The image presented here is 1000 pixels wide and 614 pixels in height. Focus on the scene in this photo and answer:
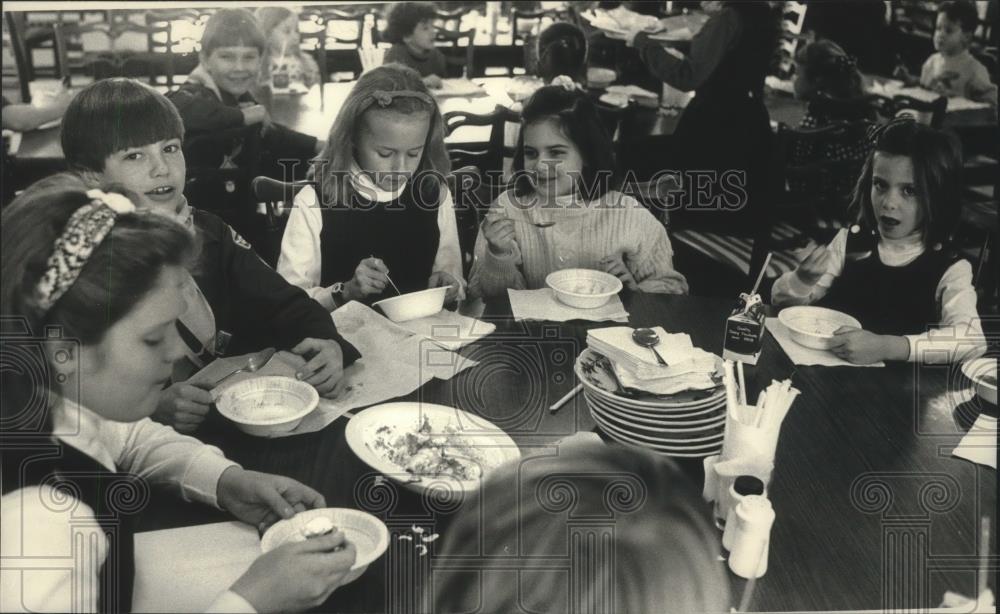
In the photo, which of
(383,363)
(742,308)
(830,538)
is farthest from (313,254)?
(830,538)

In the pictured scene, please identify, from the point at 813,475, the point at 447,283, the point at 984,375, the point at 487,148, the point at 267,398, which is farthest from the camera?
the point at 487,148

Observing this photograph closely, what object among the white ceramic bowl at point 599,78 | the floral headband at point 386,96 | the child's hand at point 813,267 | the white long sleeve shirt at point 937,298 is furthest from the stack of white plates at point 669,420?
the white ceramic bowl at point 599,78

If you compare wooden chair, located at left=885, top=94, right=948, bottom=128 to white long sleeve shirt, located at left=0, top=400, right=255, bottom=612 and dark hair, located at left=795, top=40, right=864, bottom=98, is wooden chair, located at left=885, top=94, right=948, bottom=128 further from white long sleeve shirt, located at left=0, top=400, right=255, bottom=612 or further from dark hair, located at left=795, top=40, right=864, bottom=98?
white long sleeve shirt, located at left=0, top=400, right=255, bottom=612

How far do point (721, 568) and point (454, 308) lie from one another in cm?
97

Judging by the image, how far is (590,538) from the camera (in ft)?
4.26

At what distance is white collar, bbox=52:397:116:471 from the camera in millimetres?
1196

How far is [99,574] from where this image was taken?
114cm

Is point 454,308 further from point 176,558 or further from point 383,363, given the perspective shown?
point 176,558

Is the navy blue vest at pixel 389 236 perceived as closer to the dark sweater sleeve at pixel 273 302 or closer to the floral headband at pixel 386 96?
the floral headband at pixel 386 96

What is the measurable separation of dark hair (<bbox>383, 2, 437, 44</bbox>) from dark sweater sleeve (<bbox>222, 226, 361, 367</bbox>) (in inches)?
89.7

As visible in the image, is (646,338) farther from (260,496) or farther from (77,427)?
(77,427)

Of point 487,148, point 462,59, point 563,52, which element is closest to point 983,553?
point 487,148

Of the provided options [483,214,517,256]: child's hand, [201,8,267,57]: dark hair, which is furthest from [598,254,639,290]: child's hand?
[201,8,267,57]: dark hair

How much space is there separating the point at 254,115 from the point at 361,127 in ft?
3.75
